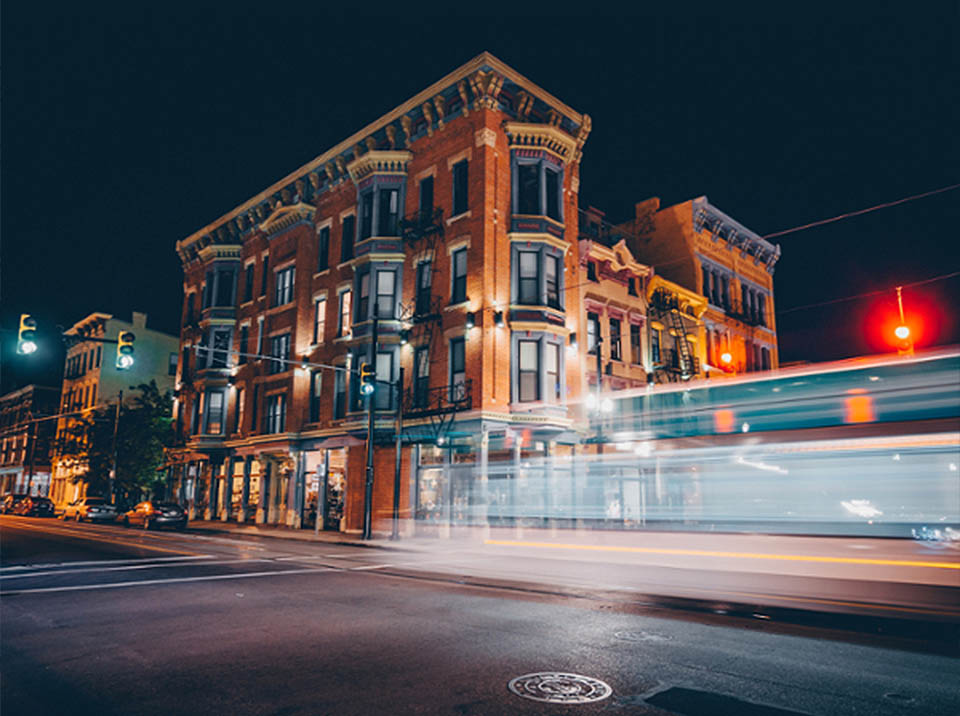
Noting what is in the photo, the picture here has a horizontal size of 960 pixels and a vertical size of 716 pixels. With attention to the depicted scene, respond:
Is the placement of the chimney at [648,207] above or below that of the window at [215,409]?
above

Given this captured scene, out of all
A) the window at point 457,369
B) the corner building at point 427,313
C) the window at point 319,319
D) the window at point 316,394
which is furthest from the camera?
the window at point 319,319

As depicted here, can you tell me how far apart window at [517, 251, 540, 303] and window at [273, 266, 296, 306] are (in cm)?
1550

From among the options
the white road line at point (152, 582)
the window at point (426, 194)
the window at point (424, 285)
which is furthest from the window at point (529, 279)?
the white road line at point (152, 582)

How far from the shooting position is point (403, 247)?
28984mm

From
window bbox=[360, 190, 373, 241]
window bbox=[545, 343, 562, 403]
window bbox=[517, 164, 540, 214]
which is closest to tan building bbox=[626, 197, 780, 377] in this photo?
window bbox=[545, 343, 562, 403]

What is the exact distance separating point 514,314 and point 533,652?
19.2 metres

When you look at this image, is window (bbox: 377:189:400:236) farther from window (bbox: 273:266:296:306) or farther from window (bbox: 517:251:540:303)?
window (bbox: 273:266:296:306)

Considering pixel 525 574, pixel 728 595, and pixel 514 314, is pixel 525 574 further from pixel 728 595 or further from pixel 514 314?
pixel 514 314

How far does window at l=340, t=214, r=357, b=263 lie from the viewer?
3167 centimetres

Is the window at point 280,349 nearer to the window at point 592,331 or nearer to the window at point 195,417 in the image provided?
the window at point 195,417

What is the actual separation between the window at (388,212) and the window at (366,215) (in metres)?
0.68

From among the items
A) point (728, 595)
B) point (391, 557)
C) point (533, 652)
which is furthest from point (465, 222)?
point (533, 652)

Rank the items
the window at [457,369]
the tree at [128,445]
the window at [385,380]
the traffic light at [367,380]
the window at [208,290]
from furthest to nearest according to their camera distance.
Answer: the tree at [128,445] < the window at [208,290] < the window at [385,380] < the window at [457,369] < the traffic light at [367,380]

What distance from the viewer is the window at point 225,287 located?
4009 centimetres
